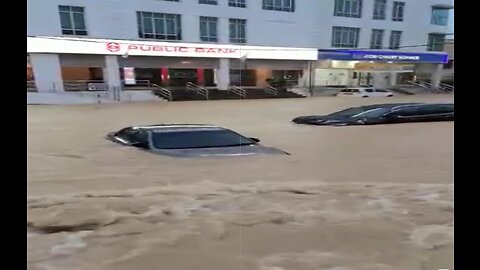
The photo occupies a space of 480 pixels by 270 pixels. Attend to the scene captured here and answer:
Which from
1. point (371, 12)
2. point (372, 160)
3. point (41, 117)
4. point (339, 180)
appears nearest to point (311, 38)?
A: point (371, 12)

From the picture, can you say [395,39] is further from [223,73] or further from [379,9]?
[223,73]

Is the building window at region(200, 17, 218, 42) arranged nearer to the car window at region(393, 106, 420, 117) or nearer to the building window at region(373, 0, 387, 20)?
the building window at region(373, 0, 387, 20)

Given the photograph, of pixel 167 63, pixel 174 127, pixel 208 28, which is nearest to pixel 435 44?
pixel 208 28

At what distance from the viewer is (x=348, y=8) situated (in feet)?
4.38

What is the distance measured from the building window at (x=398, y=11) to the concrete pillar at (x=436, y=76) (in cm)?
25

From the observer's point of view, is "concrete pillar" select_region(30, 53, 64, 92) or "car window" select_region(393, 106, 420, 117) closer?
"concrete pillar" select_region(30, 53, 64, 92)

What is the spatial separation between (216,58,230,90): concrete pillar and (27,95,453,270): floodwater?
0.34ft

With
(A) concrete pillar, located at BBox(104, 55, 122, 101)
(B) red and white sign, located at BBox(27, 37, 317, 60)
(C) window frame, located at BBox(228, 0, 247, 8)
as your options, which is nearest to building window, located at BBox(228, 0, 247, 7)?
(C) window frame, located at BBox(228, 0, 247, 8)

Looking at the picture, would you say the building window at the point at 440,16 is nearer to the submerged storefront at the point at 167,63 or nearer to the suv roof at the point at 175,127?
the submerged storefront at the point at 167,63

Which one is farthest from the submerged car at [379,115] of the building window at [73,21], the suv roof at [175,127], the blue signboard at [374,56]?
the building window at [73,21]

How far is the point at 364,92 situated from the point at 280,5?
61 centimetres

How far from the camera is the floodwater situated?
3.08 ft

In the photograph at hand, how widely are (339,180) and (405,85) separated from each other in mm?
544

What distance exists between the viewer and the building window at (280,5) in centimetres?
123
